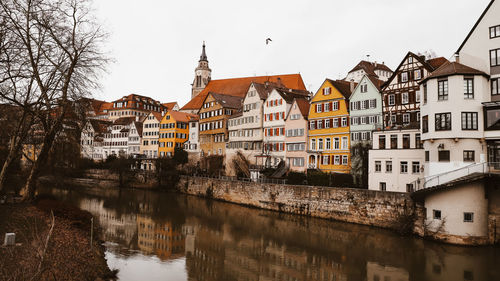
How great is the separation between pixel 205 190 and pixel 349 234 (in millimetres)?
22099

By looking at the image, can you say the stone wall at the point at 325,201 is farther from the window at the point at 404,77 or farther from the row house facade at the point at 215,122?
the row house facade at the point at 215,122

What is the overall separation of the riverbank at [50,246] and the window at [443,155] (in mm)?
18913

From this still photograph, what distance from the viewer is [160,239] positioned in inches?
910

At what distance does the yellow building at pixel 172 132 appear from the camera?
206 feet

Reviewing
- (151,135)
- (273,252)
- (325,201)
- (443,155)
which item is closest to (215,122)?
(151,135)

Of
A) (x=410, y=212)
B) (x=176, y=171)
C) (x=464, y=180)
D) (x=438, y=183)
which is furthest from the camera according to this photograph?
(x=176, y=171)

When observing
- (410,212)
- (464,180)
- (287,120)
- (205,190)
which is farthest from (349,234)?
(205,190)

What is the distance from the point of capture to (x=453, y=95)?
21.6 metres

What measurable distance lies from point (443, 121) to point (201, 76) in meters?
78.7

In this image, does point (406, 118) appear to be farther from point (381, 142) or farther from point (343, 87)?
point (343, 87)

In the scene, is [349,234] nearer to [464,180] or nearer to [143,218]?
[464,180]

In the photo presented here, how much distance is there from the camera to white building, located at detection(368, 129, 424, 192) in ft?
86.3

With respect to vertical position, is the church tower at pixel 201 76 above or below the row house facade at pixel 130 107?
above

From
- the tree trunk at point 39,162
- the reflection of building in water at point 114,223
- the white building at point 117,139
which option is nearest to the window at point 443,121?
the reflection of building in water at point 114,223
